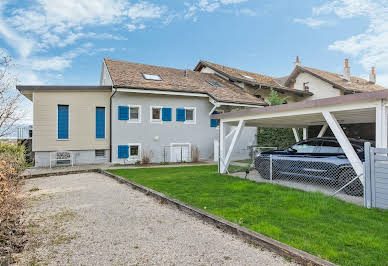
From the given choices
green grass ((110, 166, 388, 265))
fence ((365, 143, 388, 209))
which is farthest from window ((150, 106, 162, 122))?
fence ((365, 143, 388, 209))

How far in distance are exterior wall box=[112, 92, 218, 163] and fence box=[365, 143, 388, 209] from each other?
11.2 metres

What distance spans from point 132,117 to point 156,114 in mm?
1446

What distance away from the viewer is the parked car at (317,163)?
6340 millimetres

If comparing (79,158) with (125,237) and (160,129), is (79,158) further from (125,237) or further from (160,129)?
(125,237)

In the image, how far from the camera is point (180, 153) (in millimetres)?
15328

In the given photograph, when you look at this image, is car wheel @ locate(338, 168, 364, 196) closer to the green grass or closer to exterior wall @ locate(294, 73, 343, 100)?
the green grass

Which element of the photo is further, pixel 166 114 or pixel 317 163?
pixel 166 114

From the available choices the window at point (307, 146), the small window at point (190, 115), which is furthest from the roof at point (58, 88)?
the window at point (307, 146)

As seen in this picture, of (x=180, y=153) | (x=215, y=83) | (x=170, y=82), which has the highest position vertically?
(x=215, y=83)

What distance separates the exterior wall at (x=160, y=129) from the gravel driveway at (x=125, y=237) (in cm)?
783

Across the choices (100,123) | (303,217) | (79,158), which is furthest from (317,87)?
(303,217)

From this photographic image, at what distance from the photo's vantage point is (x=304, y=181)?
7629mm

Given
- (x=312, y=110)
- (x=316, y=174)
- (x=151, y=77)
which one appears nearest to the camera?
(x=312, y=110)

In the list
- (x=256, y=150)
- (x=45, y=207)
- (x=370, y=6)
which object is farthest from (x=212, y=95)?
(x=45, y=207)
